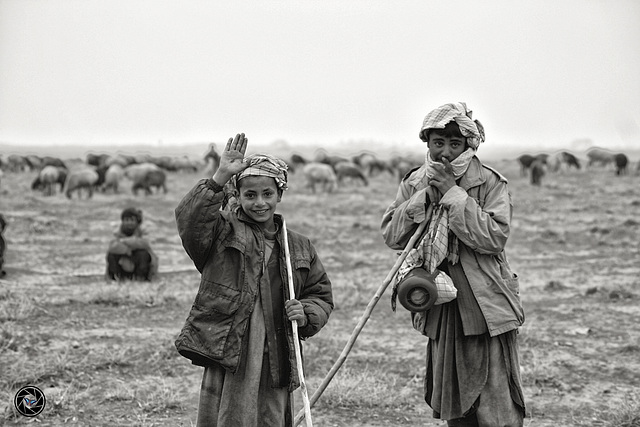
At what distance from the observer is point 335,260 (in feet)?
35.9

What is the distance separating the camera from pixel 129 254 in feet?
27.3

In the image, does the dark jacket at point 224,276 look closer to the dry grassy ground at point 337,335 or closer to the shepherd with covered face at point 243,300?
the shepherd with covered face at point 243,300

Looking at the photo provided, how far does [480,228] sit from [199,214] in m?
1.14

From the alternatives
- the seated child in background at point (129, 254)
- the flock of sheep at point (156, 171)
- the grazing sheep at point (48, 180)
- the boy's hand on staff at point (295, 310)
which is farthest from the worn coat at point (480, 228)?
the grazing sheep at point (48, 180)

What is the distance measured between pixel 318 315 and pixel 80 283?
6612mm

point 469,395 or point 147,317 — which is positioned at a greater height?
point 469,395

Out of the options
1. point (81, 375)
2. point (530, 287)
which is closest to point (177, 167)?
point (530, 287)

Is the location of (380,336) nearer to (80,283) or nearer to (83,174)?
(80,283)

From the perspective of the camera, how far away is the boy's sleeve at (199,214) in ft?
8.72

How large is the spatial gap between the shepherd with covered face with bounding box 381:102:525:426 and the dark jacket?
18.4 inches

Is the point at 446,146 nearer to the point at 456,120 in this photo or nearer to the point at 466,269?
the point at 456,120

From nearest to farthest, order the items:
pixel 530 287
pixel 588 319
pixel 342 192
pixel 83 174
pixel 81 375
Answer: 1. pixel 81 375
2. pixel 588 319
3. pixel 530 287
4. pixel 83 174
5. pixel 342 192

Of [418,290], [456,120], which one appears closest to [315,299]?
[418,290]

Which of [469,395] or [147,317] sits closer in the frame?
[469,395]
